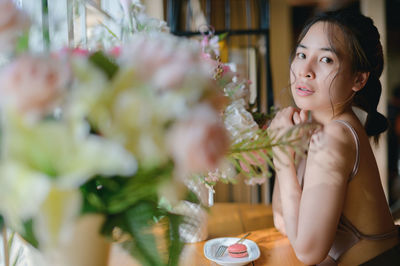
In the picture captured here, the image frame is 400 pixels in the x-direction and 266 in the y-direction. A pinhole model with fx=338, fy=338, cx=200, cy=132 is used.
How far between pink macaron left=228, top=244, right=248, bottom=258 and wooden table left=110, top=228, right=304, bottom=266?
43 millimetres

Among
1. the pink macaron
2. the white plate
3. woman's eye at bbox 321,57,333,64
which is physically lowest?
the white plate

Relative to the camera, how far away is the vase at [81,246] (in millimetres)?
433

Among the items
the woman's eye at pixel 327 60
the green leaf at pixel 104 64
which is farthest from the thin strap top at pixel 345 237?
the green leaf at pixel 104 64

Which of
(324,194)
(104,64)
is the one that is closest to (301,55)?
(324,194)

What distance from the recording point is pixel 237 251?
972 millimetres

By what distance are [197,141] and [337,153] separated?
727 millimetres

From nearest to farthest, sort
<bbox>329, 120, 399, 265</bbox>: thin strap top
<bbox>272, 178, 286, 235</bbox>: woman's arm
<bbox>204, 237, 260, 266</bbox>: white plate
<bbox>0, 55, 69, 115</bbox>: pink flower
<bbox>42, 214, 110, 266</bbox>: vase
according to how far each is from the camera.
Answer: <bbox>0, 55, 69, 115</bbox>: pink flower, <bbox>42, 214, 110, 266</bbox>: vase, <bbox>204, 237, 260, 266</bbox>: white plate, <bbox>329, 120, 399, 265</bbox>: thin strap top, <bbox>272, 178, 286, 235</bbox>: woman's arm

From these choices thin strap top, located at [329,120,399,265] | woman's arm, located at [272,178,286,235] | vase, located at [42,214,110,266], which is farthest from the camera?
woman's arm, located at [272,178,286,235]

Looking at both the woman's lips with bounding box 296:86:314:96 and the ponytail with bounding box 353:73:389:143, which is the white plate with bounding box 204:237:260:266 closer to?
the woman's lips with bounding box 296:86:314:96

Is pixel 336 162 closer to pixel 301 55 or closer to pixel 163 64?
pixel 301 55

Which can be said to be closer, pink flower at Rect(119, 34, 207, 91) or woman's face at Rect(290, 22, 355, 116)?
pink flower at Rect(119, 34, 207, 91)

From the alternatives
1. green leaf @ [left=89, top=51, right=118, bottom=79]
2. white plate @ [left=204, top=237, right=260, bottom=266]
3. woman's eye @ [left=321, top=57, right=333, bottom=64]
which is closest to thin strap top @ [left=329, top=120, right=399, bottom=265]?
white plate @ [left=204, top=237, right=260, bottom=266]

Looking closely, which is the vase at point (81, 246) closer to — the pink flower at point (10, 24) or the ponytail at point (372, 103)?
the pink flower at point (10, 24)

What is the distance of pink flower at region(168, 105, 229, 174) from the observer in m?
0.34
